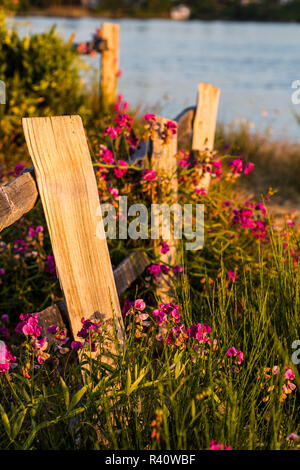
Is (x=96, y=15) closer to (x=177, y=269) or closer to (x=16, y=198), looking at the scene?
(x=177, y=269)

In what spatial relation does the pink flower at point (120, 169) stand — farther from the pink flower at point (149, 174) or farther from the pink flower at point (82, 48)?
the pink flower at point (82, 48)

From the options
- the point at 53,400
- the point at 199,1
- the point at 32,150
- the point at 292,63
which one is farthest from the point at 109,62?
the point at 199,1

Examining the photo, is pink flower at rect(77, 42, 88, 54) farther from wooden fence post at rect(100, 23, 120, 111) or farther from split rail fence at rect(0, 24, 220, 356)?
split rail fence at rect(0, 24, 220, 356)

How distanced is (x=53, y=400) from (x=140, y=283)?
1.49m

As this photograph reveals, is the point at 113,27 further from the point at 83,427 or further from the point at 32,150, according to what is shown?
the point at 83,427

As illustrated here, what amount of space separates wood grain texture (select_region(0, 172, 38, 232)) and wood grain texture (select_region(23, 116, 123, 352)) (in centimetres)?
5

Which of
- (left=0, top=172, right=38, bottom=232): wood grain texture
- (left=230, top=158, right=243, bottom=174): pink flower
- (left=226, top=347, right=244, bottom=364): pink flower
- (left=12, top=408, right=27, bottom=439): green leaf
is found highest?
(left=0, top=172, right=38, bottom=232): wood grain texture

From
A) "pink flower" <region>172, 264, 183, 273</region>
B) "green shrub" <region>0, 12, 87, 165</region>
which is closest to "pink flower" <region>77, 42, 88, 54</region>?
"green shrub" <region>0, 12, 87, 165</region>

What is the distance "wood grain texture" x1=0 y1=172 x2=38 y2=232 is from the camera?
197 cm

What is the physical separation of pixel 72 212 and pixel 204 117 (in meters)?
2.45

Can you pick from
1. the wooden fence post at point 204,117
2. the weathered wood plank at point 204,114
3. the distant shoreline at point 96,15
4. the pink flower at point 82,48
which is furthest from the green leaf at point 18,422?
the distant shoreline at point 96,15

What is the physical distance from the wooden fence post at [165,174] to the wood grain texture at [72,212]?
33.1 inches

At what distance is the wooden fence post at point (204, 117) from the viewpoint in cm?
428

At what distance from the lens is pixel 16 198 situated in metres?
2.04
